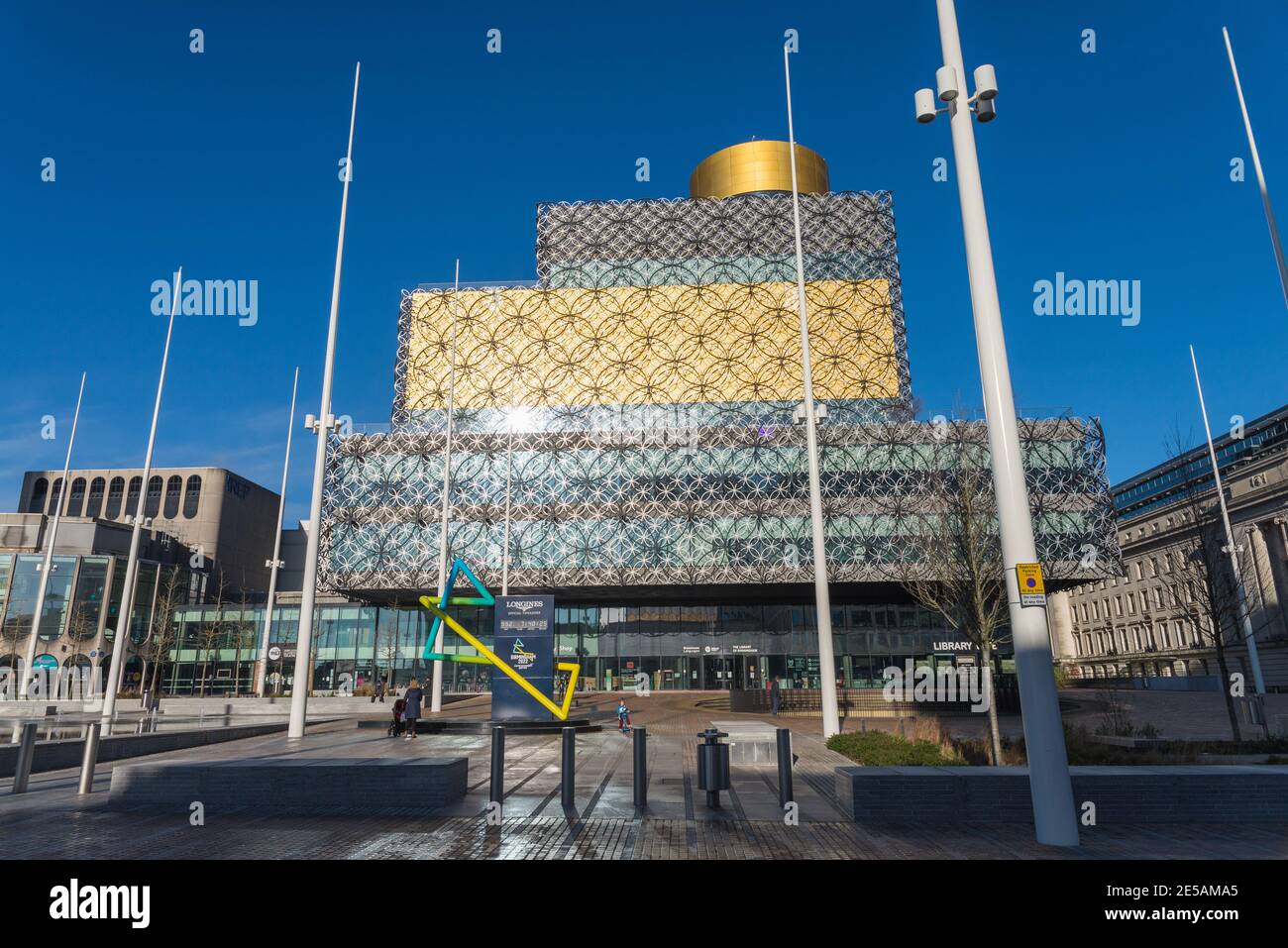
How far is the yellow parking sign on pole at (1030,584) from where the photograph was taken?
8.25m

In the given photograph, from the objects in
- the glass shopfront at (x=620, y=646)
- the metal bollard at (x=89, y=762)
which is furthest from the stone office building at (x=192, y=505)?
the metal bollard at (x=89, y=762)

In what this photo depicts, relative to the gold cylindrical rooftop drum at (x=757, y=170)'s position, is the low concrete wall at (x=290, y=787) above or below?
below

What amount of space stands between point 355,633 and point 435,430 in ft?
60.9

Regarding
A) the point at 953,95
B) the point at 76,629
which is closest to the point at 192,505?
the point at 76,629

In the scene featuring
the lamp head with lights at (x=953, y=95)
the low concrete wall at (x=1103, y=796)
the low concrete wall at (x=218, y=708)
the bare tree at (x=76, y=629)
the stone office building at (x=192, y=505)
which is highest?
the stone office building at (x=192, y=505)

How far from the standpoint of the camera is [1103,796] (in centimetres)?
912

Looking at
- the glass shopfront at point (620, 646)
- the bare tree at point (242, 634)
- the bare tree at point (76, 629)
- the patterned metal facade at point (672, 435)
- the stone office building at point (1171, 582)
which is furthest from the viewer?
the stone office building at point (1171, 582)

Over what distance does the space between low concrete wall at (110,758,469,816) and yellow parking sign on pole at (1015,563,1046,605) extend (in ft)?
26.5

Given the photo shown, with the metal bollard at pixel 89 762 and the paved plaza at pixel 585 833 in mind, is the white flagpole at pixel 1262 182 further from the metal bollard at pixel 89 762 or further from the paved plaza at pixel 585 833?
the metal bollard at pixel 89 762

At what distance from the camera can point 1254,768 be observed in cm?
936

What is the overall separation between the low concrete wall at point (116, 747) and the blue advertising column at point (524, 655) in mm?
7727

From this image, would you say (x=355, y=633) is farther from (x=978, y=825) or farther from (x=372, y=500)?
(x=978, y=825)

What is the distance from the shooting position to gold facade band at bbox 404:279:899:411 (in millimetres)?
64125
